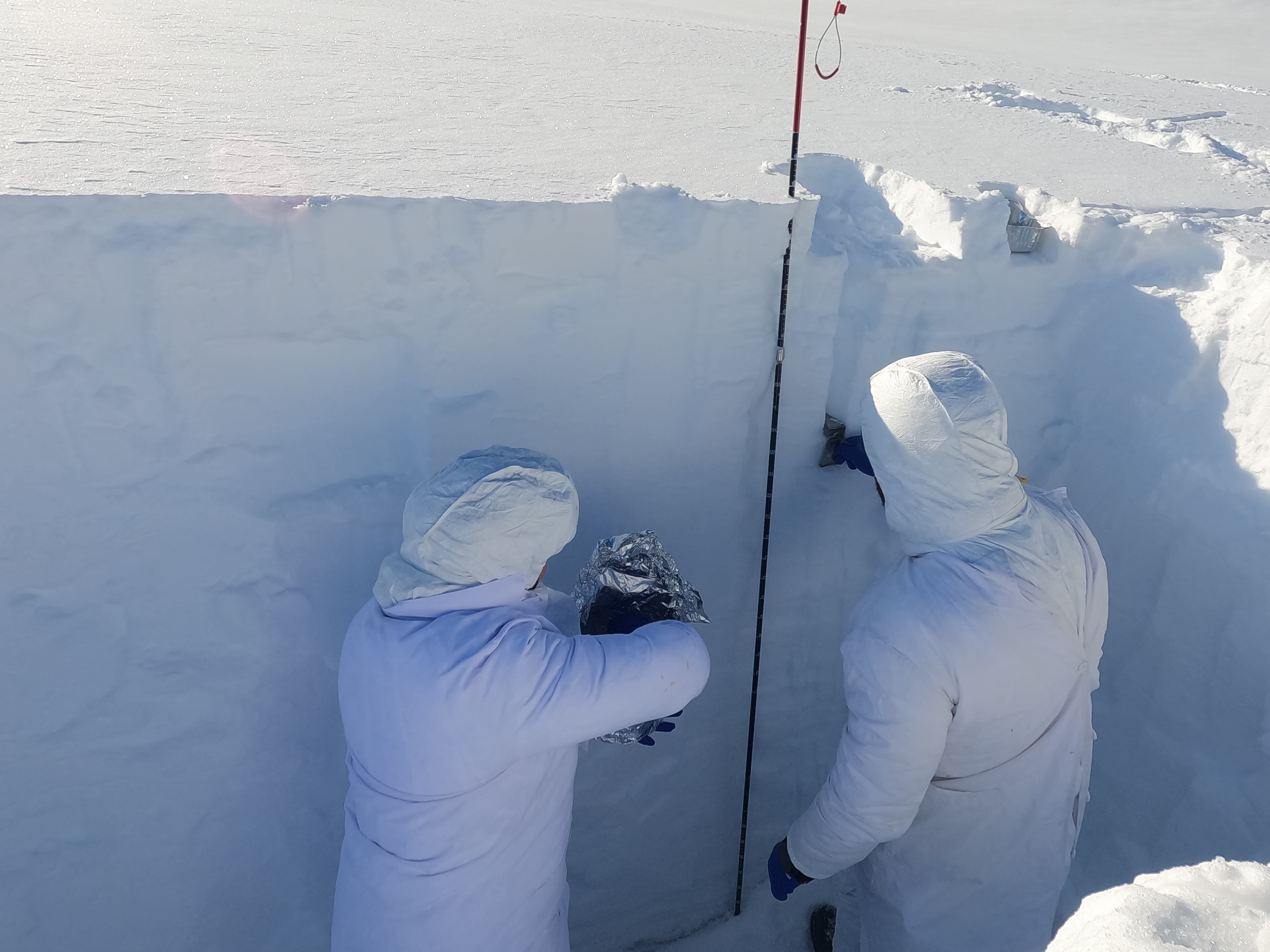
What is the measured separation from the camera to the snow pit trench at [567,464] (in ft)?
6.02

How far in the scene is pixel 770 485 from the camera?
2303mm

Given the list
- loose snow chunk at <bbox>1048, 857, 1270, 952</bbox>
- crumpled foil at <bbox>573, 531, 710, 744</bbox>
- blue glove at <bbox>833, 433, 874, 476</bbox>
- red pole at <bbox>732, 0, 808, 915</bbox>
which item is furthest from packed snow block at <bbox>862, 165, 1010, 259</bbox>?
loose snow chunk at <bbox>1048, 857, 1270, 952</bbox>

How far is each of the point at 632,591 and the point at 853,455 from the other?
0.79m

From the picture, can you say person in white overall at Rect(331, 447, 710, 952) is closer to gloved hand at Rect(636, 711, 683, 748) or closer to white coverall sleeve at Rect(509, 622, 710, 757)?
white coverall sleeve at Rect(509, 622, 710, 757)

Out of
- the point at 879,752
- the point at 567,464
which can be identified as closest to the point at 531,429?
the point at 567,464

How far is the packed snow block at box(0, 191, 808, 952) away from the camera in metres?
1.79

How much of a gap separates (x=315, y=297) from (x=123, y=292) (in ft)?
1.23

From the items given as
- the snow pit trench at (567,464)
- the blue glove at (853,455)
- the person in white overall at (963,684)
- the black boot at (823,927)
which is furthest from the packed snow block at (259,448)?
the black boot at (823,927)

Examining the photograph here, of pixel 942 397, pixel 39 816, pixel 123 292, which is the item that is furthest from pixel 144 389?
pixel 942 397

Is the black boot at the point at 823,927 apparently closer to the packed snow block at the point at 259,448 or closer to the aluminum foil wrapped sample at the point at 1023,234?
the packed snow block at the point at 259,448

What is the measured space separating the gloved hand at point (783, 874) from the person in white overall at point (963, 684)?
4 cm

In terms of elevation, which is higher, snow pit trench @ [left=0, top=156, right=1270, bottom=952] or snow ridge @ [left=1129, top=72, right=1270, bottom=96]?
snow ridge @ [left=1129, top=72, right=1270, bottom=96]

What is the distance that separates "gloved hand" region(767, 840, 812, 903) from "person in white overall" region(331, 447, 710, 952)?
→ 61cm

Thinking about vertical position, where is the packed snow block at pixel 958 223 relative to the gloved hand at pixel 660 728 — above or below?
above
